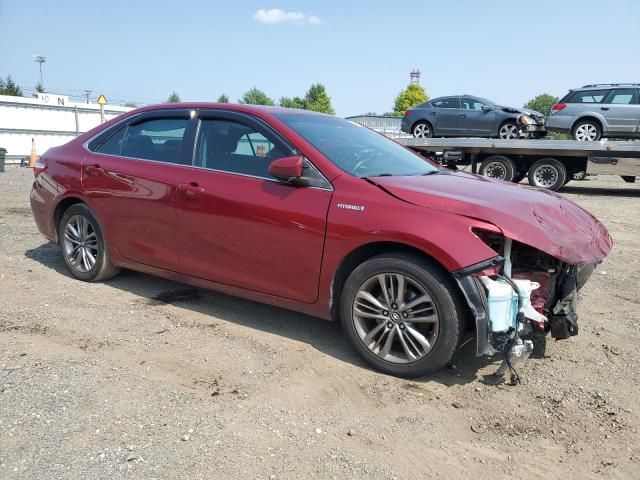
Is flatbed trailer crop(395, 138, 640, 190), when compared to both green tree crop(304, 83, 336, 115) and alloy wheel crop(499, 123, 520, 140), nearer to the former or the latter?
alloy wheel crop(499, 123, 520, 140)

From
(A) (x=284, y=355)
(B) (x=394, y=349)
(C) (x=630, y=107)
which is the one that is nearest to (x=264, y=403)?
(A) (x=284, y=355)

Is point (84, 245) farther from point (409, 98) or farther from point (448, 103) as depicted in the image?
point (409, 98)

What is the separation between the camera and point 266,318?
4.66 metres


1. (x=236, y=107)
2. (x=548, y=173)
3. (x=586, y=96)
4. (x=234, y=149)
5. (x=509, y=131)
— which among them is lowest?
(x=548, y=173)

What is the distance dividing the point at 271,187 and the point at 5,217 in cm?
671

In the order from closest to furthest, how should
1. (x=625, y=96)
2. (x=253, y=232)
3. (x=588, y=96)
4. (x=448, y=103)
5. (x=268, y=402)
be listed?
(x=268, y=402), (x=253, y=232), (x=625, y=96), (x=588, y=96), (x=448, y=103)

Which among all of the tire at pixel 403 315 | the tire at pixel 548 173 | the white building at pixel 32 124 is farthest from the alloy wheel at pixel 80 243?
the white building at pixel 32 124

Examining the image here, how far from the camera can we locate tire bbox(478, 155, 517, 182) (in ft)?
47.8

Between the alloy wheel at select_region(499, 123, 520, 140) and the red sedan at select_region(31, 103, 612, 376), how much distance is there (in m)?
12.4

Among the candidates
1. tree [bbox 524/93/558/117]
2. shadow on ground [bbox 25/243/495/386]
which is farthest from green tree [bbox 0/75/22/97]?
tree [bbox 524/93/558/117]

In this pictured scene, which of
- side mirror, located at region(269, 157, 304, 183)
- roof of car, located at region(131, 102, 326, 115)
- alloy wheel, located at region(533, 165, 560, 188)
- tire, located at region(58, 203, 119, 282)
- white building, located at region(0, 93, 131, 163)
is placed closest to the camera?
side mirror, located at region(269, 157, 304, 183)

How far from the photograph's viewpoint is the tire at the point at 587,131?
1527 cm

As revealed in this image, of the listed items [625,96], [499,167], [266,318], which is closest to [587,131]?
[625,96]

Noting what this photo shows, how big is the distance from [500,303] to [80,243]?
386 centimetres
